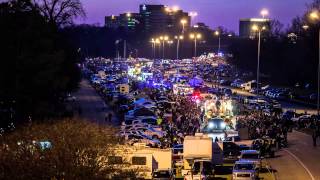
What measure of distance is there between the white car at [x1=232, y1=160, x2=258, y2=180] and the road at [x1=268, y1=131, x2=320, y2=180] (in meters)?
1.56

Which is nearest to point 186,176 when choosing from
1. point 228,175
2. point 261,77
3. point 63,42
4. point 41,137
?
point 228,175

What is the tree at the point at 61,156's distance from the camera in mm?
18578

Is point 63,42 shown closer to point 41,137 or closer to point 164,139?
point 164,139

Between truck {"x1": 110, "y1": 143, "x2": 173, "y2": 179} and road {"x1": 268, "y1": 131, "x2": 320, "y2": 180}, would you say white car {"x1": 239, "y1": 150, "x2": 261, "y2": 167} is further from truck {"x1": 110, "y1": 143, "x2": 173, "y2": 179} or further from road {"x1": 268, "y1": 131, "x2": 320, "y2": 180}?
truck {"x1": 110, "y1": 143, "x2": 173, "y2": 179}

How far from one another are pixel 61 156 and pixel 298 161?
62.1 feet

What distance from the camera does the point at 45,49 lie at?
131 feet

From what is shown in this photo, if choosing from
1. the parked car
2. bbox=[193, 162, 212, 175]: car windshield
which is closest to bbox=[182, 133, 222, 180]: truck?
bbox=[193, 162, 212, 175]: car windshield

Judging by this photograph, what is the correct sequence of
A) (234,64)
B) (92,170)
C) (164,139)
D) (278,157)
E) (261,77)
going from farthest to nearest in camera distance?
1. (234,64)
2. (261,77)
3. (164,139)
4. (278,157)
5. (92,170)

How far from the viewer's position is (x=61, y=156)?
18906 mm

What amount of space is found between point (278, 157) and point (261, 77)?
79214mm

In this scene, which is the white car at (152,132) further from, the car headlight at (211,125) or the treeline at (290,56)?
the treeline at (290,56)

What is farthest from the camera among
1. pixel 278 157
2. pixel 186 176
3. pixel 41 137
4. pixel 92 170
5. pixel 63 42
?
pixel 63 42

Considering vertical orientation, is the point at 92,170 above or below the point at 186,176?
above

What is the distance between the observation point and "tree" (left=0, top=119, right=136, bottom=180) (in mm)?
18578
